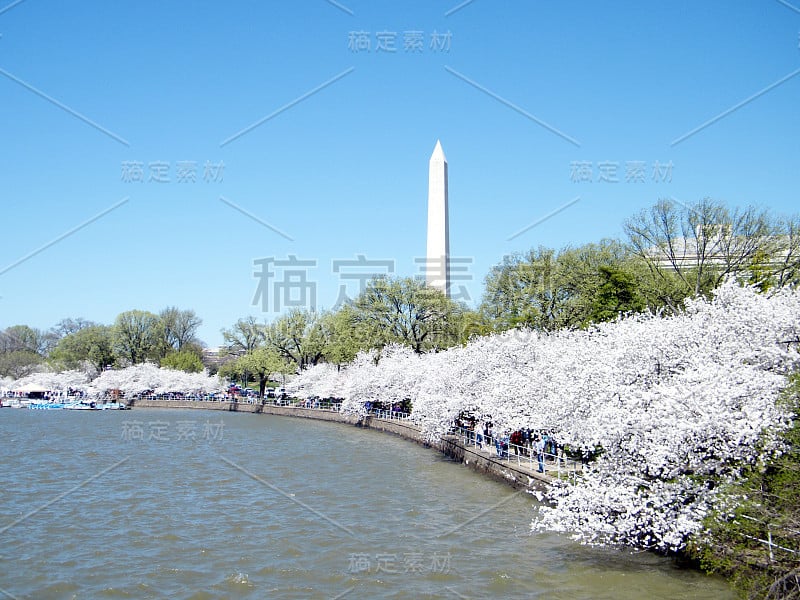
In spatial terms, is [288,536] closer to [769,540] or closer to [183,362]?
[769,540]

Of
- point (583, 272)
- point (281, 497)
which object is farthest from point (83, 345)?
point (281, 497)

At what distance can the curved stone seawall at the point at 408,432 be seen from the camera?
24969mm

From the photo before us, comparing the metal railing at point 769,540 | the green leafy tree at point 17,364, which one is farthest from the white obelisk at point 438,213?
the green leafy tree at point 17,364

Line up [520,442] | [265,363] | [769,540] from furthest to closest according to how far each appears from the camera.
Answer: [265,363] < [520,442] < [769,540]

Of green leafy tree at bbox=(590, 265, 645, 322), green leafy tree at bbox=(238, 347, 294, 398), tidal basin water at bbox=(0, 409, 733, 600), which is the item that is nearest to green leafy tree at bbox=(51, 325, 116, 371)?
green leafy tree at bbox=(238, 347, 294, 398)

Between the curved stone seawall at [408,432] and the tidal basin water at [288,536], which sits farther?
the curved stone seawall at [408,432]

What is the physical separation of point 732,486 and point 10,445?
4031 centimetres

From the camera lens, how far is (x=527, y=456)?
27.8 m

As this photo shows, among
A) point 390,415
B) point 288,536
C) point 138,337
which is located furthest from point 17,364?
point 288,536

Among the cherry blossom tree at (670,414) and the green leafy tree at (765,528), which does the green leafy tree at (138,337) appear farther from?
the green leafy tree at (765,528)

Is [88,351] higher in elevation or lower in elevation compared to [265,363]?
higher

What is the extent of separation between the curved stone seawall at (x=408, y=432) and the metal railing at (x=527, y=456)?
366 mm

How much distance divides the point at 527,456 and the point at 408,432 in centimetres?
1821

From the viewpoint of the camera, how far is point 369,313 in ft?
210
